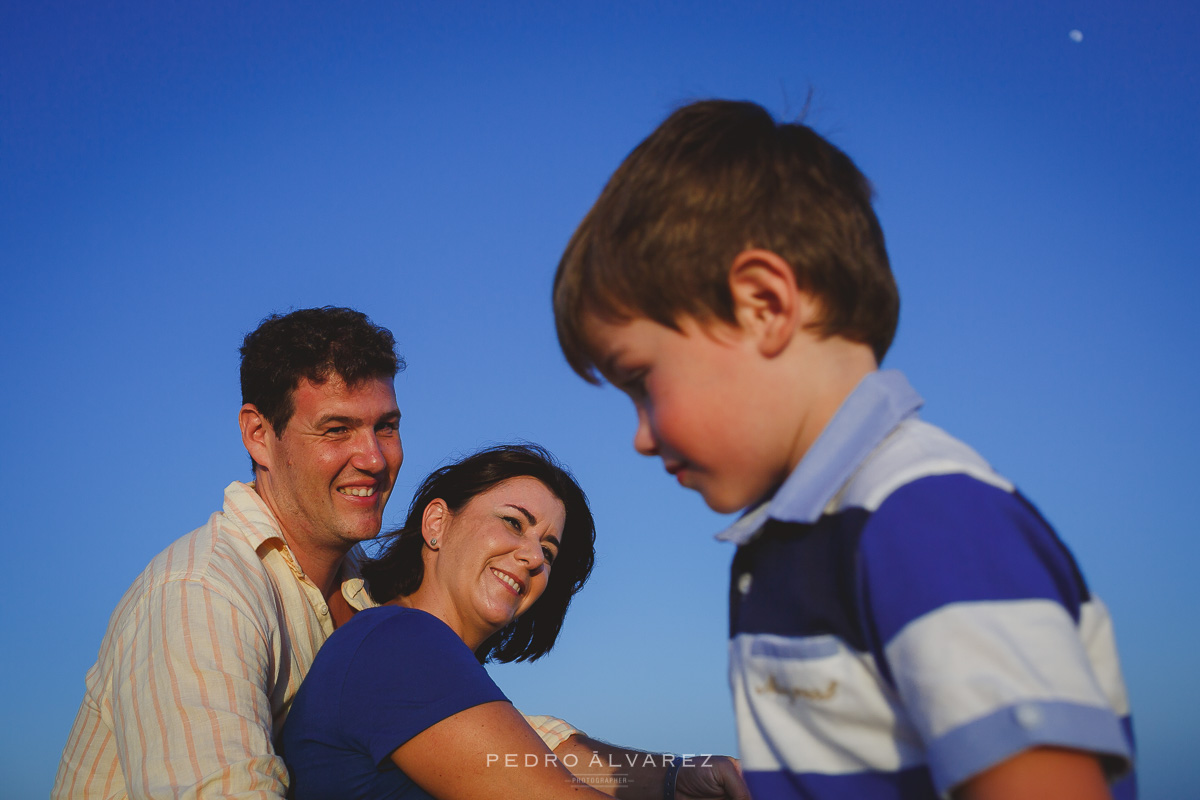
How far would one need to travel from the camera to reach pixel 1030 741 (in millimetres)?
790

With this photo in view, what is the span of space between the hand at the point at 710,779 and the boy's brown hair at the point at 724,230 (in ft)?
6.80

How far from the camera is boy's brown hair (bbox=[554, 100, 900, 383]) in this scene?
1.25 metres

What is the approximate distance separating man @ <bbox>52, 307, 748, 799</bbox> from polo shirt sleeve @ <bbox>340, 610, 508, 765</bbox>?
0.34m

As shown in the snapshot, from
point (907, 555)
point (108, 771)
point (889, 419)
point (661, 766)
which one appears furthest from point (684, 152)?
point (108, 771)

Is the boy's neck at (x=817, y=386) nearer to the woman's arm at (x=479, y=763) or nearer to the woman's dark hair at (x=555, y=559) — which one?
the woman's arm at (x=479, y=763)

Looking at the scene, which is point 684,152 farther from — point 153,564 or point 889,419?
point 153,564

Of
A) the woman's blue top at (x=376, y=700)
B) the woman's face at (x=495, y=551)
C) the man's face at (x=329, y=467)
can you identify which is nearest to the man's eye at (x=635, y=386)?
the woman's blue top at (x=376, y=700)

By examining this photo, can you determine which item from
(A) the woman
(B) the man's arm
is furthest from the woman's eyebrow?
(A) the woman

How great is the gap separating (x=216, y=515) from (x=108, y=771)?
937mm

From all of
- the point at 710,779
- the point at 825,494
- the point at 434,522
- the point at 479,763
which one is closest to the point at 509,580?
the point at 434,522

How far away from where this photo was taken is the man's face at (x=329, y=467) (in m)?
3.77

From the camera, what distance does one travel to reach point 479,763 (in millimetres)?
2270

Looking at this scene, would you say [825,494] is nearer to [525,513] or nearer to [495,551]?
[495,551]

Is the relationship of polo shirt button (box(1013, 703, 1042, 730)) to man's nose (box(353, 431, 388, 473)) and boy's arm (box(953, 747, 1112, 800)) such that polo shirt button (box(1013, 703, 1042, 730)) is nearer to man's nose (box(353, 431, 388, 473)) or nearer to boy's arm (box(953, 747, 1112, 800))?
boy's arm (box(953, 747, 1112, 800))
